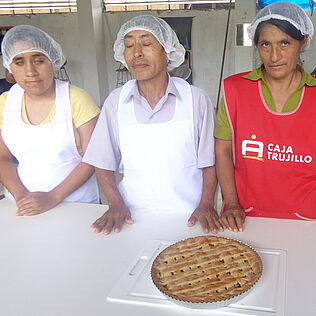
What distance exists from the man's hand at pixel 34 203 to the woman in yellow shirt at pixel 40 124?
105 millimetres

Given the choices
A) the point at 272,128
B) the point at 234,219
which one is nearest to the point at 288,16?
the point at 272,128

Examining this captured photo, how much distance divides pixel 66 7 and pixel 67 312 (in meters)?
7.85

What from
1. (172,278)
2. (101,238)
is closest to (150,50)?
(101,238)

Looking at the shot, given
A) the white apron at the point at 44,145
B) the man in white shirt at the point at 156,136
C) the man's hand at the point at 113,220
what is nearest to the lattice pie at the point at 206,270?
the man's hand at the point at 113,220

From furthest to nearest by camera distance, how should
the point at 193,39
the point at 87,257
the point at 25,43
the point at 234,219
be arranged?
the point at 193,39, the point at 25,43, the point at 234,219, the point at 87,257

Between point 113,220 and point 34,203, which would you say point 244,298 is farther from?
point 34,203

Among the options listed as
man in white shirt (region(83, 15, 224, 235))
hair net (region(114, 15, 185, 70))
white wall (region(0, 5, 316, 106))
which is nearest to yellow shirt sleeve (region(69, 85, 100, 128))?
man in white shirt (region(83, 15, 224, 235))

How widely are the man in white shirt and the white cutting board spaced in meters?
0.50

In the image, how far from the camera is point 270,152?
5.24 ft

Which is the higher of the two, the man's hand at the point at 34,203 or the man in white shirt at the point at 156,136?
the man in white shirt at the point at 156,136

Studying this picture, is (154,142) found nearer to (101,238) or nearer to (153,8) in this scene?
(101,238)

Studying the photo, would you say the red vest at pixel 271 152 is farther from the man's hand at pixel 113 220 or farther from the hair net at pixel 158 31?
the man's hand at pixel 113 220

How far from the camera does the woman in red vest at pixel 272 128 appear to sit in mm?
1516

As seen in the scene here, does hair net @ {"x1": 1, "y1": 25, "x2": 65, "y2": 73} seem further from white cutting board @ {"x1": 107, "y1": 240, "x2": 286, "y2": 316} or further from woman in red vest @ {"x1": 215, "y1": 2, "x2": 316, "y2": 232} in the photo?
white cutting board @ {"x1": 107, "y1": 240, "x2": 286, "y2": 316}
